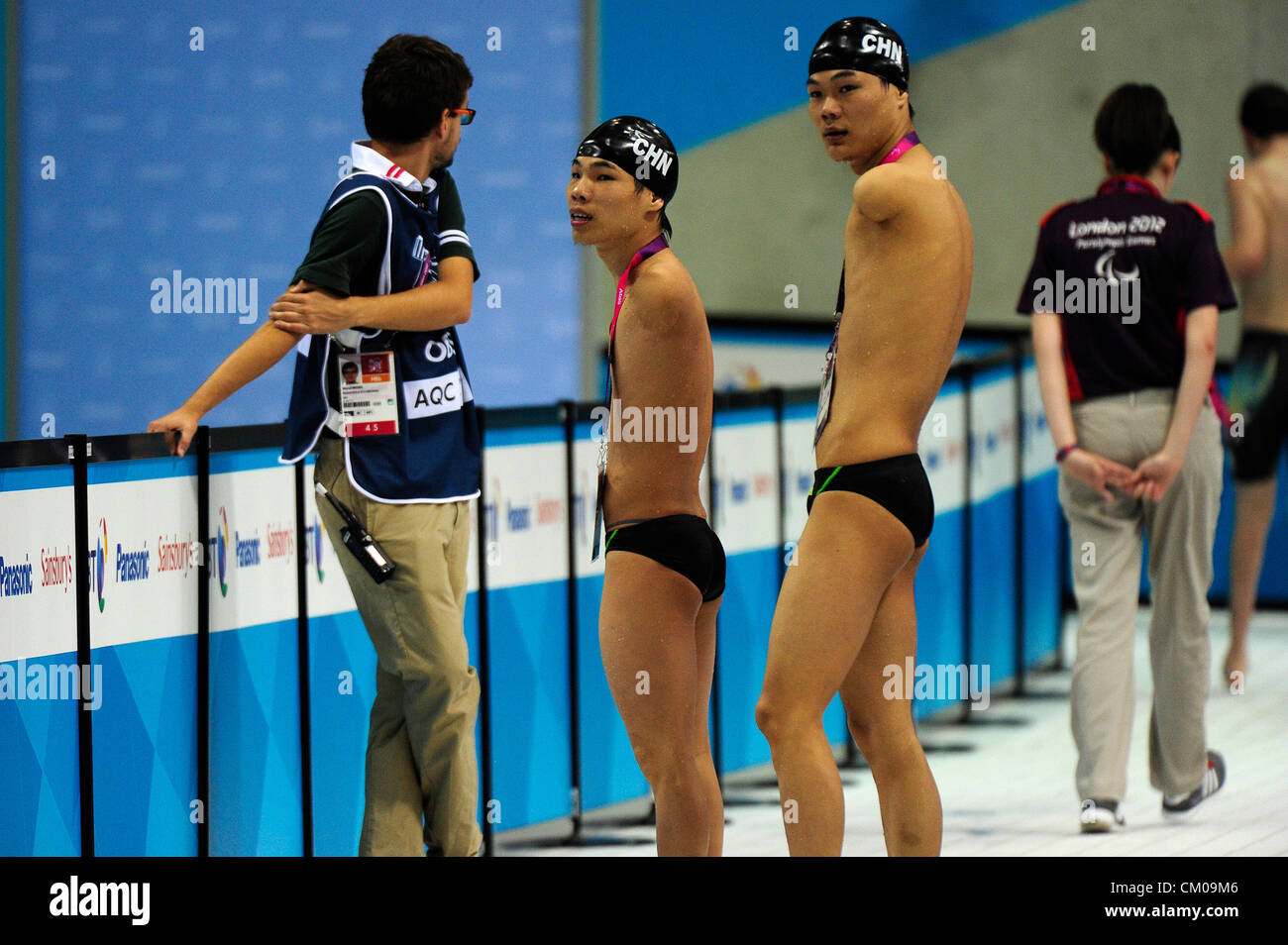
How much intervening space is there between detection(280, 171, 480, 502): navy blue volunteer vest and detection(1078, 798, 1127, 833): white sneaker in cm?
212

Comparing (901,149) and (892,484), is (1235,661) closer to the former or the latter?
(892,484)

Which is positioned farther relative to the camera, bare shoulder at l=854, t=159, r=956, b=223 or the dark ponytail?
the dark ponytail

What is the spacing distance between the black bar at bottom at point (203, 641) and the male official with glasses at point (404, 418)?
28 centimetres

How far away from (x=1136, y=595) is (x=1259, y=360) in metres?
2.98

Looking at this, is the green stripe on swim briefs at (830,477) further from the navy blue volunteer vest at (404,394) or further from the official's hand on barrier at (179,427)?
the official's hand on barrier at (179,427)

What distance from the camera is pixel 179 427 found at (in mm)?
3553

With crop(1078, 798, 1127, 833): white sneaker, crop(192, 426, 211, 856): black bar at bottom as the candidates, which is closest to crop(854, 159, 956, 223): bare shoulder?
crop(192, 426, 211, 856): black bar at bottom

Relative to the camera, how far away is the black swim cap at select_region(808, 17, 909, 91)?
3.12 m

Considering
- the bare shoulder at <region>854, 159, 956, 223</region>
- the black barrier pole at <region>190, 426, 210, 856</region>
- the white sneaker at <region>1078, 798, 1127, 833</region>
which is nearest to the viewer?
the bare shoulder at <region>854, 159, 956, 223</region>

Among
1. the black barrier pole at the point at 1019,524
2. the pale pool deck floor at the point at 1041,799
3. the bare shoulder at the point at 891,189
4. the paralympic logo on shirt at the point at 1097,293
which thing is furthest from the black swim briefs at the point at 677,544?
the black barrier pole at the point at 1019,524

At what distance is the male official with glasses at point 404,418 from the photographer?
3.60 metres

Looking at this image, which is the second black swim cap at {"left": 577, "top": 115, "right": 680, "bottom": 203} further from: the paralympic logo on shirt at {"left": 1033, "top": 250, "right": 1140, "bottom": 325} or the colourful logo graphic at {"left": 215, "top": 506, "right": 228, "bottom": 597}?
the paralympic logo on shirt at {"left": 1033, "top": 250, "right": 1140, "bottom": 325}

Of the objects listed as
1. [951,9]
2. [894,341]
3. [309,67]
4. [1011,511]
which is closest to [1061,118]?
[951,9]

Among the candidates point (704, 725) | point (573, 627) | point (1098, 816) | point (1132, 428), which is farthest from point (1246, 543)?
point (704, 725)
